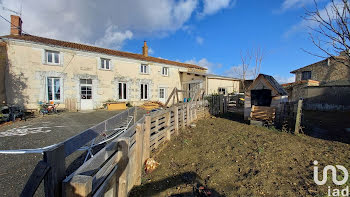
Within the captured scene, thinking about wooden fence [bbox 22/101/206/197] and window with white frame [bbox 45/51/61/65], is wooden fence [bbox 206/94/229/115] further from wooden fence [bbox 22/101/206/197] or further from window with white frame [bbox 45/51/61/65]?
window with white frame [bbox 45/51/61/65]

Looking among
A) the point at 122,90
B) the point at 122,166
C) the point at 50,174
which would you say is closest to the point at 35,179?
the point at 50,174

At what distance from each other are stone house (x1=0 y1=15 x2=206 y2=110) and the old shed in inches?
426

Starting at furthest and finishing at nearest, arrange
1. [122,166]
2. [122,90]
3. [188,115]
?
1. [122,90]
2. [188,115]
3. [122,166]

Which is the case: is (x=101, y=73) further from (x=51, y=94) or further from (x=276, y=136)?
(x=276, y=136)

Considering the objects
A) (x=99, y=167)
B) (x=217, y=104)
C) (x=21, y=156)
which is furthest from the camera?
(x=217, y=104)

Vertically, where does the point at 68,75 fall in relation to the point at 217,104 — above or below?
above

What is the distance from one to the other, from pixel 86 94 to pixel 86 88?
20.8 inches

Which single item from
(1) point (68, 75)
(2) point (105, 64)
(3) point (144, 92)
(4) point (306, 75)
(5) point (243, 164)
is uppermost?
(4) point (306, 75)

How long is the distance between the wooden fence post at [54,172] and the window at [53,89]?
1305 centimetres

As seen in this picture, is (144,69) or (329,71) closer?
(144,69)

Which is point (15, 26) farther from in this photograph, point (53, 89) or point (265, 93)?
point (265, 93)

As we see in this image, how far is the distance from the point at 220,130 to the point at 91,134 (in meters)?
5.52

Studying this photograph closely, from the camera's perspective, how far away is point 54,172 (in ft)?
4.83

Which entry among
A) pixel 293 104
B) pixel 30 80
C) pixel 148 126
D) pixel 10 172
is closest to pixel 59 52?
pixel 30 80
